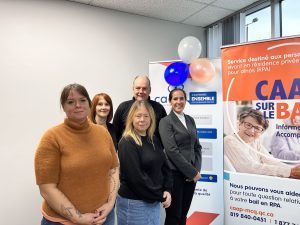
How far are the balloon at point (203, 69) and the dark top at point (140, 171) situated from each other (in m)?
1.41

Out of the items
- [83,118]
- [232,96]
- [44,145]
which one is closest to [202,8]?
[232,96]

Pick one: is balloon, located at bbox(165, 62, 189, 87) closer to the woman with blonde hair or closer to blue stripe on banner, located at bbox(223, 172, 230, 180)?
blue stripe on banner, located at bbox(223, 172, 230, 180)

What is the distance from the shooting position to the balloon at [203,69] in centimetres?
283

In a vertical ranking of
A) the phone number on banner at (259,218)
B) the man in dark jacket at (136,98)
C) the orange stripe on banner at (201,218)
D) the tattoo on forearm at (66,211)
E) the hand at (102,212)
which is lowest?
the orange stripe on banner at (201,218)

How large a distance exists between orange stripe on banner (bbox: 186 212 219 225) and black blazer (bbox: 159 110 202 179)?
2.79 feet

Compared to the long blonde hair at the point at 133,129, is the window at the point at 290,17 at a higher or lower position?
higher

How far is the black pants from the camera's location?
7.42 ft

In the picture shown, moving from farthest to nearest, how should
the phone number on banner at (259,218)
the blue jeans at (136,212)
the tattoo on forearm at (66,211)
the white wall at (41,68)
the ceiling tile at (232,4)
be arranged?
the ceiling tile at (232,4) → the white wall at (41,68) → the phone number on banner at (259,218) → the blue jeans at (136,212) → the tattoo on forearm at (66,211)

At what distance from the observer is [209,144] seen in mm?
2938

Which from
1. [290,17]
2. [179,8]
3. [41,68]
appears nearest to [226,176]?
[290,17]

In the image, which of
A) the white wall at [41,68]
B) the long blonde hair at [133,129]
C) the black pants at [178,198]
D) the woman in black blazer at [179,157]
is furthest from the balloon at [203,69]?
the long blonde hair at [133,129]

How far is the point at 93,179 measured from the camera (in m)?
1.34

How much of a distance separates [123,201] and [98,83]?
1.92m

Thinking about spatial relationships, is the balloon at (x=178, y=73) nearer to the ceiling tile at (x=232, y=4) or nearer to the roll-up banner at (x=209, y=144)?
the roll-up banner at (x=209, y=144)
